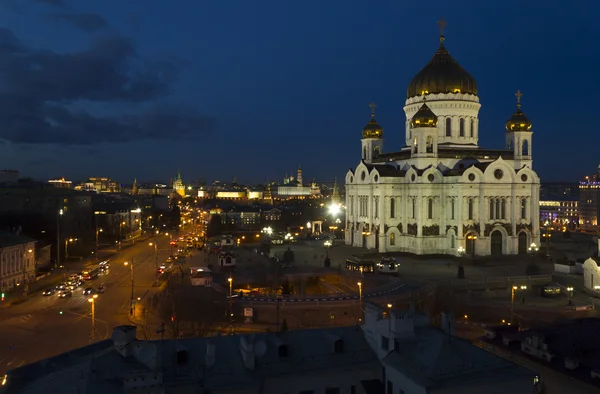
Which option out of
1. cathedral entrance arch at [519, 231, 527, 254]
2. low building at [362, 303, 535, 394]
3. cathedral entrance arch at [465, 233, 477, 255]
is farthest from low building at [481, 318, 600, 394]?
cathedral entrance arch at [519, 231, 527, 254]

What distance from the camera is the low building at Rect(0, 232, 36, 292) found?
44312mm

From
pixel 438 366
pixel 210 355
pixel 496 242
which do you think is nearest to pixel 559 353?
pixel 438 366

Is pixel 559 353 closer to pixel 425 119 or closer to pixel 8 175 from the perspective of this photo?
pixel 425 119

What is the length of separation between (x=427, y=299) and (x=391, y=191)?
915 inches

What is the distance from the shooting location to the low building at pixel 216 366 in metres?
14.3

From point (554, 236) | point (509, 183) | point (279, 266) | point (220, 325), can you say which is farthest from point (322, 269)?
point (554, 236)

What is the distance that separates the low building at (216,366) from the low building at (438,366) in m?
1.34

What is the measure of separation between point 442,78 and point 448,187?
14076 mm

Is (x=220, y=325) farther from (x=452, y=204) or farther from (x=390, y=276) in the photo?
(x=452, y=204)

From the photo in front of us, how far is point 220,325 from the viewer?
3195 centimetres

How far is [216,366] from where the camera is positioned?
16.2 metres

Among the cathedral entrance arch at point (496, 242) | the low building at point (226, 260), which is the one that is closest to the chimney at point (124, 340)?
the low building at point (226, 260)

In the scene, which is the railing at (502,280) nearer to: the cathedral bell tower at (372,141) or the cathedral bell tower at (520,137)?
the cathedral bell tower at (520,137)

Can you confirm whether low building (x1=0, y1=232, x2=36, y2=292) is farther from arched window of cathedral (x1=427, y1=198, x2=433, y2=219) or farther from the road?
arched window of cathedral (x1=427, y1=198, x2=433, y2=219)
